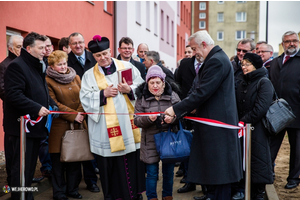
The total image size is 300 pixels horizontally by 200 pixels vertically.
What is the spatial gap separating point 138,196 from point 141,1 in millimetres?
13705

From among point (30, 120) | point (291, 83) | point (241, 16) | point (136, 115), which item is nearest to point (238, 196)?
point (136, 115)

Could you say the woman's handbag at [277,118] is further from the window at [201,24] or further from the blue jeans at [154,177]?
the window at [201,24]

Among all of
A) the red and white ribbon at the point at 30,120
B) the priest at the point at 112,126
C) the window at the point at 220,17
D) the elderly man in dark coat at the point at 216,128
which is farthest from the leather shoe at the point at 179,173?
the window at the point at 220,17

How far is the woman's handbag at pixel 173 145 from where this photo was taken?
4.35m

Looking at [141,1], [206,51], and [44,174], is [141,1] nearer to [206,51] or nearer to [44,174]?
[44,174]

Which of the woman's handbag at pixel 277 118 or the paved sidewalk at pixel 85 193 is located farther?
the paved sidewalk at pixel 85 193

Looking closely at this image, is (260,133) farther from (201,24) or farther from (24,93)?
(201,24)

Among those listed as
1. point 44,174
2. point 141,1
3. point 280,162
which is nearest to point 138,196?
point 44,174

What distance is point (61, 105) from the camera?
5176mm

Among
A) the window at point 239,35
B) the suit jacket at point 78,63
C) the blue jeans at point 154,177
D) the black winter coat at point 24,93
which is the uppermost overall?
the window at point 239,35

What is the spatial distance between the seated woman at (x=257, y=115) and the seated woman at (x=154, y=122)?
1004mm

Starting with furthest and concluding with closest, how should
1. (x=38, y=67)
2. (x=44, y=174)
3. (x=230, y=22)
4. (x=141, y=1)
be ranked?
(x=230, y=22) → (x=141, y=1) → (x=44, y=174) → (x=38, y=67)

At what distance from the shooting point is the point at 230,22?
6266 cm

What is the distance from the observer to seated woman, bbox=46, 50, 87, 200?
516cm
